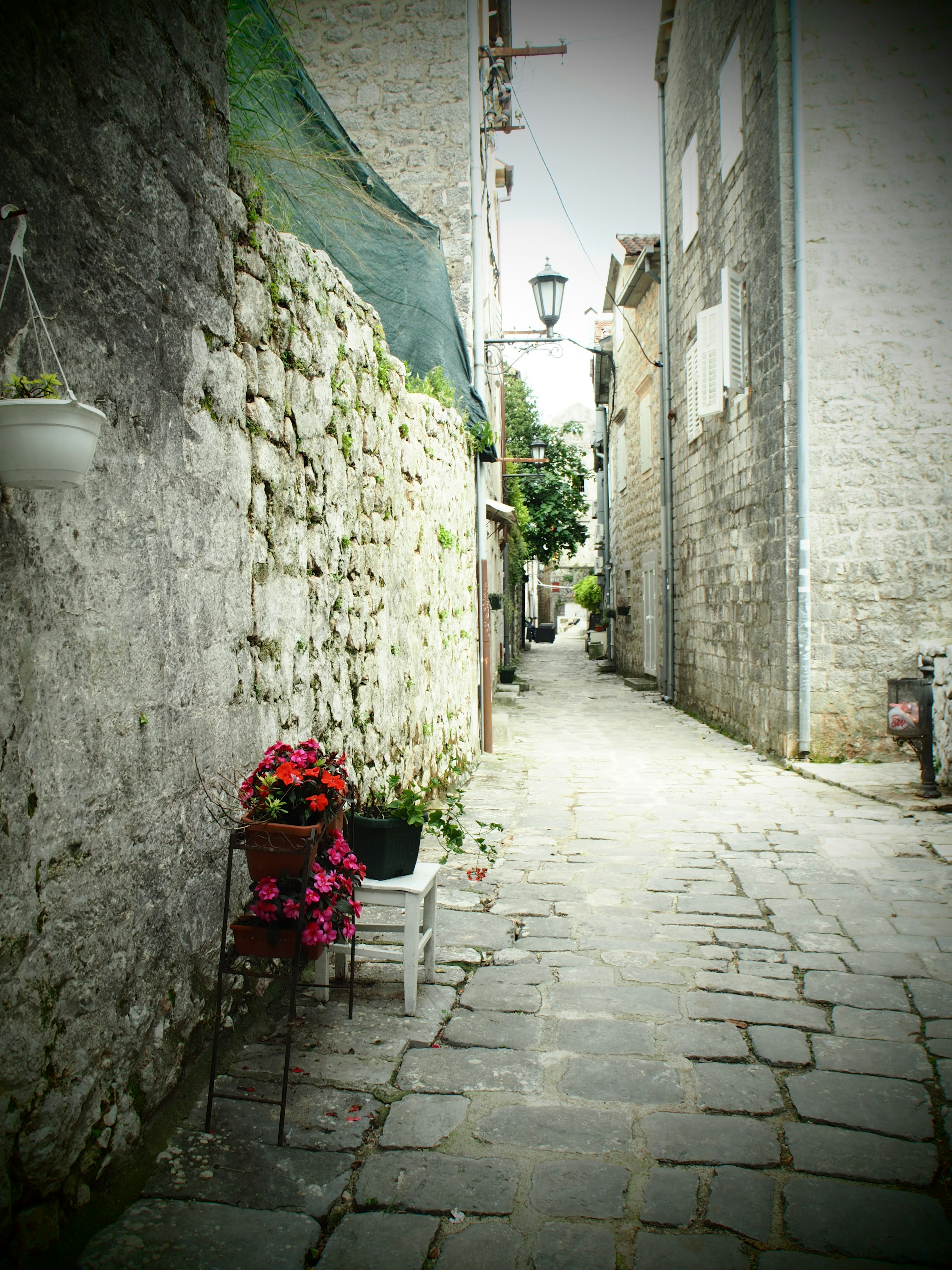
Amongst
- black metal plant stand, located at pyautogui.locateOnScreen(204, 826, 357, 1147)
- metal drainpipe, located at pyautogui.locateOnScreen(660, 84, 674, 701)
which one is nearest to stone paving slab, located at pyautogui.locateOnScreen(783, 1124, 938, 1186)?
black metal plant stand, located at pyautogui.locateOnScreen(204, 826, 357, 1147)

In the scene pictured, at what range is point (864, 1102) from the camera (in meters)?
2.28

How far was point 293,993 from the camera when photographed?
6.90 ft

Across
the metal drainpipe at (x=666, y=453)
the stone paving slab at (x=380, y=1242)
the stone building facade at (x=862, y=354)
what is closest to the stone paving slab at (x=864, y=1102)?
the stone paving slab at (x=380, y=1242)

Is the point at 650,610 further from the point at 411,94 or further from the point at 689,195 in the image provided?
the point at 411,94

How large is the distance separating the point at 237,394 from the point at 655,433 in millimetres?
12387

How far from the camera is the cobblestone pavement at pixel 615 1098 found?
179 centimetres

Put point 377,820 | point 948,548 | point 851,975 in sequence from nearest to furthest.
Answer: point 377,820 → point 851,975 → point 948,548

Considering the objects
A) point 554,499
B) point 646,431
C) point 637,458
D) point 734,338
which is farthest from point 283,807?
point 554,499

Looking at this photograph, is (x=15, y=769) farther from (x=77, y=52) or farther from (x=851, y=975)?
(x=851, y=975)

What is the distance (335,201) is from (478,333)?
11.5 ft

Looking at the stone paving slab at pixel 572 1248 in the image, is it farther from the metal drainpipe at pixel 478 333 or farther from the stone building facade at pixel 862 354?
the metal drainpipe at pixel 478 333

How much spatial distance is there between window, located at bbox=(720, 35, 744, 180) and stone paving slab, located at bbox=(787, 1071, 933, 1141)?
873cm

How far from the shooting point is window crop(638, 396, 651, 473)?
14.7m

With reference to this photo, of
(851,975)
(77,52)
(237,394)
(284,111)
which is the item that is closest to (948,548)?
(851,975)
